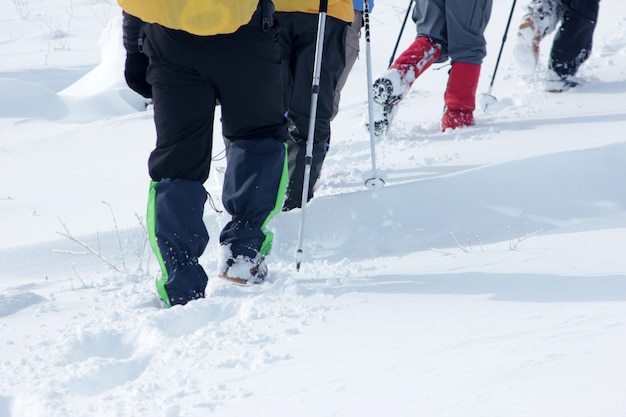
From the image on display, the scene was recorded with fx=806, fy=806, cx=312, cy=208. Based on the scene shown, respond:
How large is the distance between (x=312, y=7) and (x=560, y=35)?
271cm

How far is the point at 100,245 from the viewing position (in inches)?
144

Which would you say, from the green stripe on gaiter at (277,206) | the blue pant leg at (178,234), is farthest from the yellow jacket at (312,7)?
the blue pant leg at (178,234)

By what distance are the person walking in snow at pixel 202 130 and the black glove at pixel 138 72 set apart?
144mm

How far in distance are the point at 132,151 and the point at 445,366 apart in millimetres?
4314

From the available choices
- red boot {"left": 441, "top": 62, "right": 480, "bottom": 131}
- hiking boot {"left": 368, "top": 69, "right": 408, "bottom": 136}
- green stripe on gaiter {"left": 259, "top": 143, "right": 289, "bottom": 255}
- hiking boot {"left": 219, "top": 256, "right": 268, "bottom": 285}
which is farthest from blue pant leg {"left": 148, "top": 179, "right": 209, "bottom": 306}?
red boot {"left": 441, "top": 62, "right": 480, "bottom": 131}

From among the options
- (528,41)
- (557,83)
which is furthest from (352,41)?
(557,83)

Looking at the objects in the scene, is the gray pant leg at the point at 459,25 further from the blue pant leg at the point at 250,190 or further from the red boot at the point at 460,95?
the blue pant leg at the point at 250,190

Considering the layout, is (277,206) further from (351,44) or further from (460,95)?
(460,95)

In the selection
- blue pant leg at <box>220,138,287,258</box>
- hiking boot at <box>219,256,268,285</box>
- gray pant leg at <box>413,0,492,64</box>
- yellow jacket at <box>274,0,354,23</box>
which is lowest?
hiking boot at <box>219,256,268,285</box>

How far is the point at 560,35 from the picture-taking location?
5.56 meters

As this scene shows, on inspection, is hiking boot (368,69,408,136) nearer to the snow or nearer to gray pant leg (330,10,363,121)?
the snow

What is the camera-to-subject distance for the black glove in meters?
2.95

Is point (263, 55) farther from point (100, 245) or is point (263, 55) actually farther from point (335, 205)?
point (100, 245)

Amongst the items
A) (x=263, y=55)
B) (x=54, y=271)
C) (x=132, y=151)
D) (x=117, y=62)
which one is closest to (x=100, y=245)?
(x=54, y=271)
